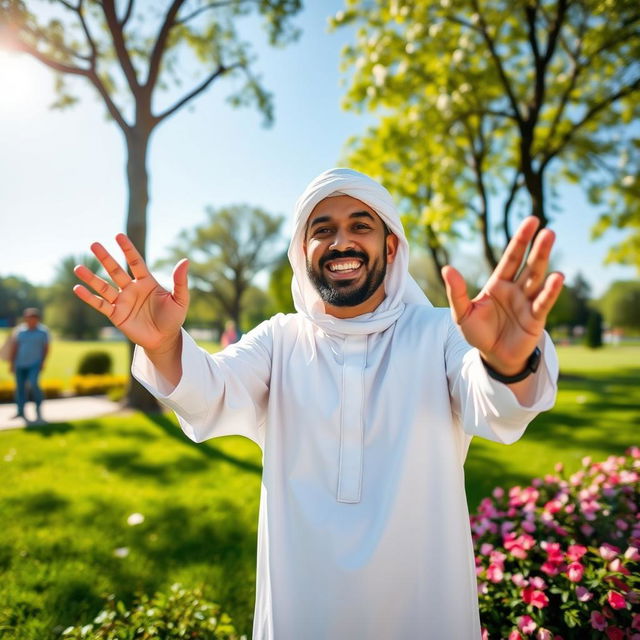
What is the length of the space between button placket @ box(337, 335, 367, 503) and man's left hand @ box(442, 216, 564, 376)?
1.60 ft

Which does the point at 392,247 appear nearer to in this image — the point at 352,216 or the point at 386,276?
the point at 386,276

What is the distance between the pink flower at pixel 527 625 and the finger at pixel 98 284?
87.9 inches

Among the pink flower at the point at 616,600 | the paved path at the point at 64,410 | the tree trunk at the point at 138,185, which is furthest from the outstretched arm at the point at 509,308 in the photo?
the paved path at the point at 64,410

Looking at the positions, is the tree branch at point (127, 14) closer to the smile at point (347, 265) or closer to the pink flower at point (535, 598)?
the smile at point (347, 265)

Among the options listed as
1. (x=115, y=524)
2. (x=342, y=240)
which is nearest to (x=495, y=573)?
(x=342, y=240)

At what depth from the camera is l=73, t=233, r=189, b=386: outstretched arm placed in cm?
158

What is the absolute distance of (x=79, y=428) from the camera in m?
7.94

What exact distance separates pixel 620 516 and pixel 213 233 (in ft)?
150

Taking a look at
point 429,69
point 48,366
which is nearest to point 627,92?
point 429,69

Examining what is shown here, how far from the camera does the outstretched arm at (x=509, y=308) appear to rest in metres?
1.32

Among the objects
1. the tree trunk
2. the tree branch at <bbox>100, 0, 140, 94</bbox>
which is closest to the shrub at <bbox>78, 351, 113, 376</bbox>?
the tree trunk

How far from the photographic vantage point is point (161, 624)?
6.88 feet

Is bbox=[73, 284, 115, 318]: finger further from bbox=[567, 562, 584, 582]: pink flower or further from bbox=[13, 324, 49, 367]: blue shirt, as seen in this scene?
bbox=[13, 324, 49, 367]: blue shirt

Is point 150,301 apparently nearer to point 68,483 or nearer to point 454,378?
point 454,378
